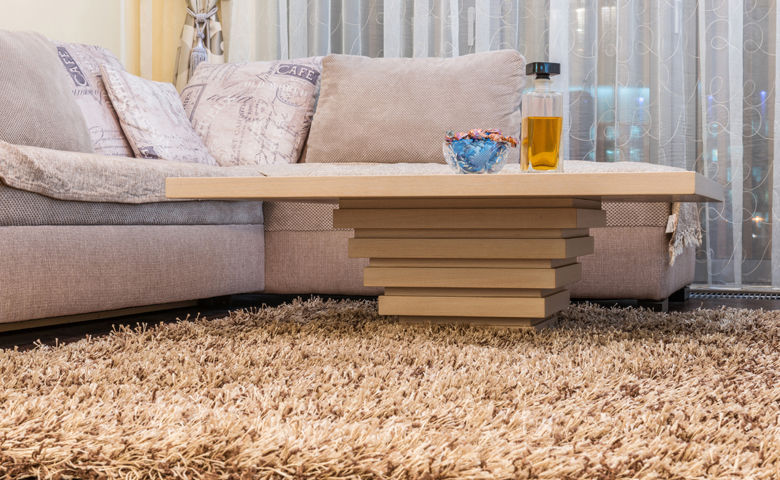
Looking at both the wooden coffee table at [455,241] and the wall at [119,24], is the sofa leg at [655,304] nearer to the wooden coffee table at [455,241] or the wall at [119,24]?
the wooden coffee table at [455,241]

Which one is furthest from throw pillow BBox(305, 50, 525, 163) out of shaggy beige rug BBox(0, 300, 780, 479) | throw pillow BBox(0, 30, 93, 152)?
shaggy beige rug BBox(0, 300, 780, 479)

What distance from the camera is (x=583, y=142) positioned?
331 cm

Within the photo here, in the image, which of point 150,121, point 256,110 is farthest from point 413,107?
point 150,121

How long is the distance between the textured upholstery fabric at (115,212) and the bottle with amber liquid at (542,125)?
101 cm

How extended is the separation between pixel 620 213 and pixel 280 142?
1.32 meters

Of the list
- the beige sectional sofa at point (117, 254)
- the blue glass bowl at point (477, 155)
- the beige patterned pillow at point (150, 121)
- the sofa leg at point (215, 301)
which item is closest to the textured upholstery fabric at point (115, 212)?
the beige sectional sofa at point (117, 254)

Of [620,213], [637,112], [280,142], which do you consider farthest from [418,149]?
[637,112]

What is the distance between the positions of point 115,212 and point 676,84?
2.22 meters

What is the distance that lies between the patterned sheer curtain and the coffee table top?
1.72 metres

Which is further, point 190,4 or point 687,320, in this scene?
point 190,4

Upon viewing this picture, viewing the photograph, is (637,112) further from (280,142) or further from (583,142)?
(280,142)

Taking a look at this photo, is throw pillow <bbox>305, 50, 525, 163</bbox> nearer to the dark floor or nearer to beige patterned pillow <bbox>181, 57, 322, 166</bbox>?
beige patterned pillow <bbox>181, 57, 322, 166</bbox>

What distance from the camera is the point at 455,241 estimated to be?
1.65 metres

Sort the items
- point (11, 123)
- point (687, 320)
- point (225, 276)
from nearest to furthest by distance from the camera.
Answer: point (687, 320), point (11, 123), point (225, 276)
